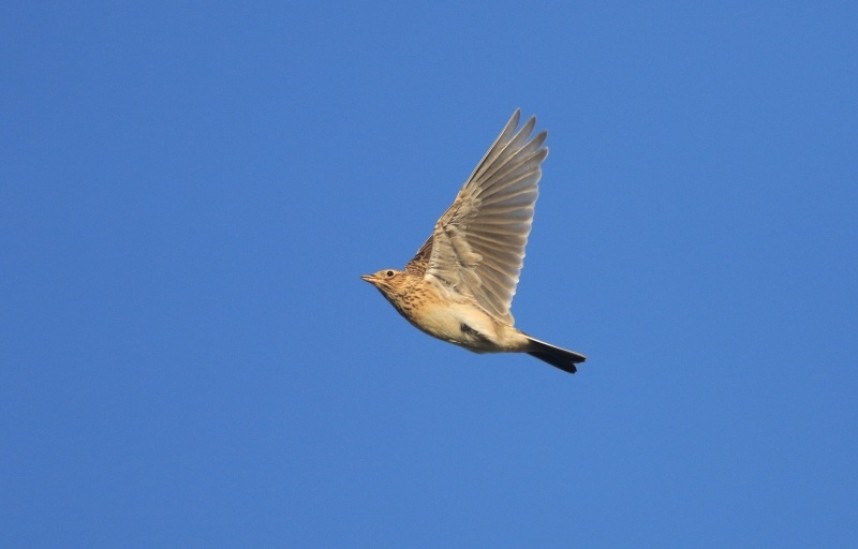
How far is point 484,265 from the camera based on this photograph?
1228cm

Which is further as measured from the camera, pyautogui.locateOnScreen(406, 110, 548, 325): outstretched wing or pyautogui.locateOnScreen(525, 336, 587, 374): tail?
pyautogui.locateOnScreen(406, 110, 548, 325): outstretched wing

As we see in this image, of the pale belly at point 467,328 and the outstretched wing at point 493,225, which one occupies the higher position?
the outstretched wing at point 493,225

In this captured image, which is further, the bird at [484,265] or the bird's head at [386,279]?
the bird's head at [386,279]

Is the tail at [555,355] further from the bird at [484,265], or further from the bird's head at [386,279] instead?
the bird's head at [386,279]

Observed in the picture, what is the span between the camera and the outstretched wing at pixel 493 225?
477 inches

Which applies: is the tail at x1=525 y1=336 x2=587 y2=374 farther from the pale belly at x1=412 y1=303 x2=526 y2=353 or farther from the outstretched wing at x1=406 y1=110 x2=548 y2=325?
the outstretched wing at x1=406 y1=110 x2=548 y2=325

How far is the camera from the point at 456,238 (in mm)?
12109

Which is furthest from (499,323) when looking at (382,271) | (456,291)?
(382,271)

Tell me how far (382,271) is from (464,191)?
51.9 inches

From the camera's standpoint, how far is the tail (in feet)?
38.7

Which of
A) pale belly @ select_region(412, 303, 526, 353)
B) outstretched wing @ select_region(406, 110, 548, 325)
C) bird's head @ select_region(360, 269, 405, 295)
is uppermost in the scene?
outstretched wing @ select_region(406, 110, 548, 325)

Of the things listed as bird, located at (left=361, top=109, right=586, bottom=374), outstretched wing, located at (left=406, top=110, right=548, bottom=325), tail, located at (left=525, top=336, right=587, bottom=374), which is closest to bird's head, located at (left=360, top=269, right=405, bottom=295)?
bird, located at (left=361, top=109, right=586, bottom=374)

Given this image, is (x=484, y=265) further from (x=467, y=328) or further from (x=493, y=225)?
(x=467, y=328)

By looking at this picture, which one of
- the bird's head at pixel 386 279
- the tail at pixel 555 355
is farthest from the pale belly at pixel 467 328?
the bird's head at pixel 386 279
